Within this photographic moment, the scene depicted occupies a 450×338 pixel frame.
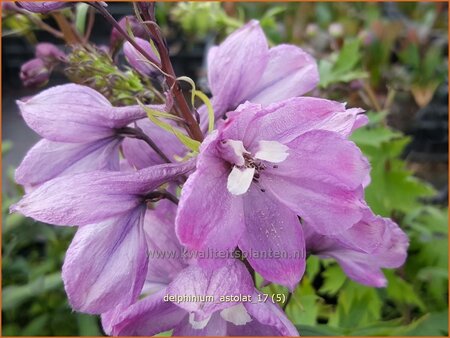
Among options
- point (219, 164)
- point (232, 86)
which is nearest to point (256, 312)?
point (219, 164)

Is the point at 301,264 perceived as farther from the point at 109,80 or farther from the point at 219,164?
the point at 109,80

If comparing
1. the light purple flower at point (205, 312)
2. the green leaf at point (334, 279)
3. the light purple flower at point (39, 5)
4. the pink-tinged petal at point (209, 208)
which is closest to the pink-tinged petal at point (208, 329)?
the light purple flower at point (205, 312)

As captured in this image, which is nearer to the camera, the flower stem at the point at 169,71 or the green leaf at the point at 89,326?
the flower stem at the point at 169,71

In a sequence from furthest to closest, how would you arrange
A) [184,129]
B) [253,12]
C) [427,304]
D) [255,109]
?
1. [253,12]
2. [427,304]
3. [184,129]
4. [255,109]

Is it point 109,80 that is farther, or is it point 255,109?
point 109,80

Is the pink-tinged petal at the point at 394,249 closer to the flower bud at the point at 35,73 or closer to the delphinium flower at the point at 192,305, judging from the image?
the delphinium flower at the point at 192,305

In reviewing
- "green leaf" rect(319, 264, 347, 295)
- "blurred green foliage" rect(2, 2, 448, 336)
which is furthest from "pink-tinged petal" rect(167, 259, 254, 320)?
"green leaf" rect(319, 264, 347, 295)
